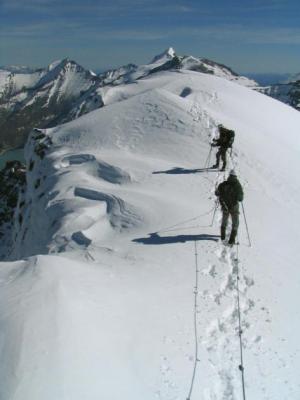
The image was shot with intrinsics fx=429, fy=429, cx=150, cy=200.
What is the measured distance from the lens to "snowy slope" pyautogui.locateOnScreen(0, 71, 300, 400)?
28.0ft

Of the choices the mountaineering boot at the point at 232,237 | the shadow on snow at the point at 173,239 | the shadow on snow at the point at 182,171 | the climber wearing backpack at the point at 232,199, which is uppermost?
the climber wearing backpack at the point at 232,199

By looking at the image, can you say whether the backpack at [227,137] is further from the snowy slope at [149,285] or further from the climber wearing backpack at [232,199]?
the climber wearing backpack at [232,199]

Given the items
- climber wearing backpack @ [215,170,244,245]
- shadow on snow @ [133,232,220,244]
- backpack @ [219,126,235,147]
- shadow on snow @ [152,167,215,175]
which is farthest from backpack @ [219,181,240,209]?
shadow on snow @ [152,167,215,175]

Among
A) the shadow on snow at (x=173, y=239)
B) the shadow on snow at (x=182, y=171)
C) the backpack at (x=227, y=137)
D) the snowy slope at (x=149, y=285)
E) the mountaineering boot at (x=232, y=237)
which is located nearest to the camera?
the snowy slope at (x=149, y=285)

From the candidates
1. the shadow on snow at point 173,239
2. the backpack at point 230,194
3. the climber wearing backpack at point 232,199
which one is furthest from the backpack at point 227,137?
the shadow on snow at point 173,239

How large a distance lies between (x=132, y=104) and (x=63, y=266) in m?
26.4

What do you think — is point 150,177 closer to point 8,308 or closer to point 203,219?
point 203,219

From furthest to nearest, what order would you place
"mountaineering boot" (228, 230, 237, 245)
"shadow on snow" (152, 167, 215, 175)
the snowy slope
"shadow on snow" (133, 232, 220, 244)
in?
"shadow on snow" (152, 167, 215, 175) < "shadow on snow" (133, 232, 220, 244) < "mountaineering boot" (228, 230, 237, 245) < the snowy slope

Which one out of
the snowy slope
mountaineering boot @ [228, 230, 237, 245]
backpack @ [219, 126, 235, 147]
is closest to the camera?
the snowy slope

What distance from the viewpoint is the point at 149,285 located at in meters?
12.3

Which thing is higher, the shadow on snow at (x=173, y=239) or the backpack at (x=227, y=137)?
the backpack at (x=227, y=137)

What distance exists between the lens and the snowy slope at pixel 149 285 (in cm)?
855

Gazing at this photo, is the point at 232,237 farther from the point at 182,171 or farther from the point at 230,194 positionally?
the point at 182,171

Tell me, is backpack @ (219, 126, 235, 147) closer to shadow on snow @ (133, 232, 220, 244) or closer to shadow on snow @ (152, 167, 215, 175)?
shadow on snow @ (152, 167, 215, 175)
